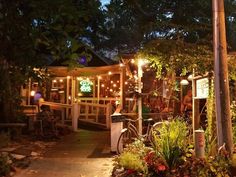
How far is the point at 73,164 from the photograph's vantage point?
36.9ft

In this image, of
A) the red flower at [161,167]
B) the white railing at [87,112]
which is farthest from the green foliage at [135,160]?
the white railing at [87,112]

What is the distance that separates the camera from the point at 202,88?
34.8 feet

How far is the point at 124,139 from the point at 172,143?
16.4 ft

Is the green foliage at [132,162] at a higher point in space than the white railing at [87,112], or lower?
lower

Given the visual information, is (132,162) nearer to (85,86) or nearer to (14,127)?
(14,127)

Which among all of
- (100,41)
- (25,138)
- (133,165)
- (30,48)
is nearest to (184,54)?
(133,165)

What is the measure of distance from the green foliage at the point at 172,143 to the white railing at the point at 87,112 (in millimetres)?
11489

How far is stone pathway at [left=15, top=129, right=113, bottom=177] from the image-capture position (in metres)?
10.1

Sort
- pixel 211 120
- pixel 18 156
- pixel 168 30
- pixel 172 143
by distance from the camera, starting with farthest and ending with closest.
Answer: pixel 168 30
pixel 18 156
pixel 211 120
pixel 172 143

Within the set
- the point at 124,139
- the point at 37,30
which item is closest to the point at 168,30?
the point at 124,139

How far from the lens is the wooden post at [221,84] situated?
8.11 m

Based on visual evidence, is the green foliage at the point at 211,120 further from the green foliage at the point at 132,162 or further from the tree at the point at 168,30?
the green foliage at the point at 132,162

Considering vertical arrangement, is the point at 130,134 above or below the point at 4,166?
above

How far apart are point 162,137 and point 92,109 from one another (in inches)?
539
